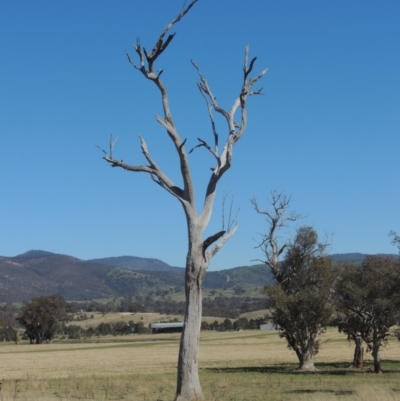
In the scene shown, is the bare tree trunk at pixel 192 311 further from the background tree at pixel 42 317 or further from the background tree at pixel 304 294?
the background tree at pixel 42 317

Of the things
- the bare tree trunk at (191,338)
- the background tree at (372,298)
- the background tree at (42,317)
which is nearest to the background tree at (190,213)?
the bare tree trunk at (191,338)

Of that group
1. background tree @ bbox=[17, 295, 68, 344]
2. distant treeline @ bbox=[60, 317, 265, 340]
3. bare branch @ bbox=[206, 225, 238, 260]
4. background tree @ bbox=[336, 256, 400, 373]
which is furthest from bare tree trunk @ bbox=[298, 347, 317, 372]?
distant treeline @ bbox=[60, 317, 265, 340]

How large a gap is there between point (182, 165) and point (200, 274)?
2.82 m

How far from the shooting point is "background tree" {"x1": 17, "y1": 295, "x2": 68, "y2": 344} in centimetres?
12775

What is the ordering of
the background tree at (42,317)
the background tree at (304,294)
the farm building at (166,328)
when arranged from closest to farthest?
the background tree at (304,294) < the background tree at (42,317) < the farm building at (166,328)

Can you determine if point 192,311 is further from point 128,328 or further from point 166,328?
point 128,328

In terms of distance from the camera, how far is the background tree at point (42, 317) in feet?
419

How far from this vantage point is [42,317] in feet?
423

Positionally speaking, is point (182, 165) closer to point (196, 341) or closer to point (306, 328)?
point (196, 341)

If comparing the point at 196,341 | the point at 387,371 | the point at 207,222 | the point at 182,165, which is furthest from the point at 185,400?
the point at 387,371

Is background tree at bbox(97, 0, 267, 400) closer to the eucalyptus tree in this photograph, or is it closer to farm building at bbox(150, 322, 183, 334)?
the eucalyptus tree

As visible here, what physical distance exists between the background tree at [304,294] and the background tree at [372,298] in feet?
4.92

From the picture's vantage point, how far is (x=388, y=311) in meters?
39.9

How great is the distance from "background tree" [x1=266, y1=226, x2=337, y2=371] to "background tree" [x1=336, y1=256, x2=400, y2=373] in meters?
1.50
